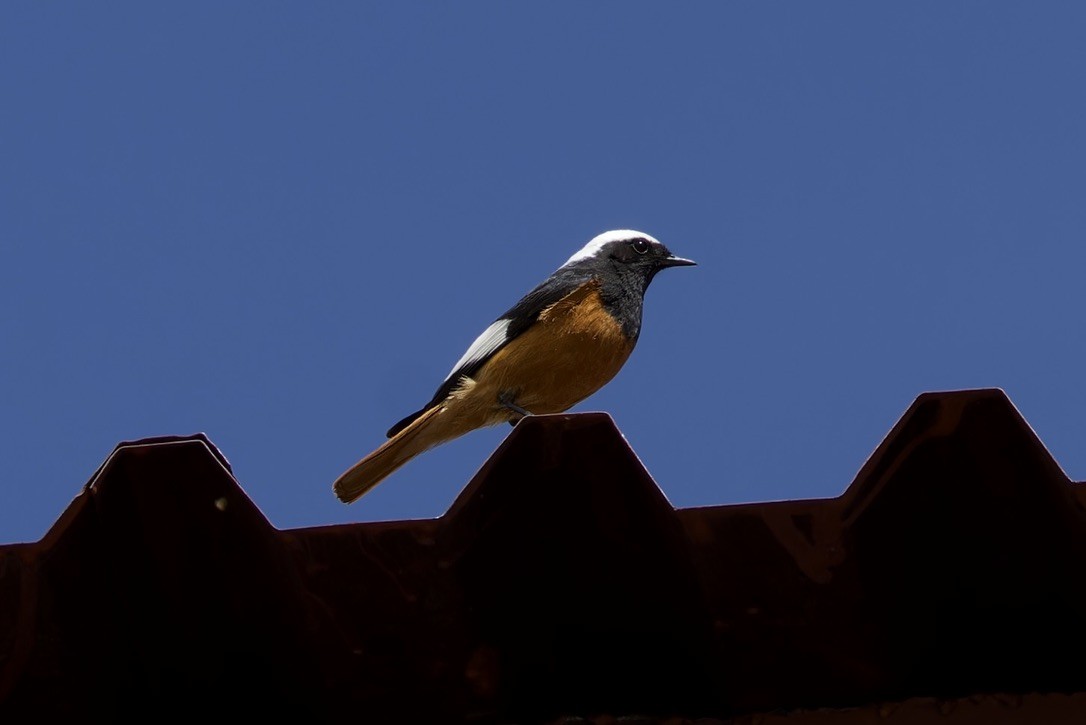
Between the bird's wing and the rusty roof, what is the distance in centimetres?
431

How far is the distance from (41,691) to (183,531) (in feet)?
1.12

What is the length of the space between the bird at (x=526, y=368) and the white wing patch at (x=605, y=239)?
2.11 ft

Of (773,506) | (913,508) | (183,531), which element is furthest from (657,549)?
(183,531)

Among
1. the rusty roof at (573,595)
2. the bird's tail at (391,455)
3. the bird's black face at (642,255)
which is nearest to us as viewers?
the rusty roof at (573,595)

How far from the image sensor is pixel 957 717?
2312mm

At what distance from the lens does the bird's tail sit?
651cm

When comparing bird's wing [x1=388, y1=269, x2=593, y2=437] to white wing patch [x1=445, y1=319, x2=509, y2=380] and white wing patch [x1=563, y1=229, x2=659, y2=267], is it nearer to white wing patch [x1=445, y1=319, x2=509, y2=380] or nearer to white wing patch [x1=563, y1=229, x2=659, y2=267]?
white wing patch [x1=445, y1=319, x2=509, y2=380]

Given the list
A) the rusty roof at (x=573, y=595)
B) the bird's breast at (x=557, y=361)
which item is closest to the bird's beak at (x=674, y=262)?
the bird's breast at (x=557, y=361)

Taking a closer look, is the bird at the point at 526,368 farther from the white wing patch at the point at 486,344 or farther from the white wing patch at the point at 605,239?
the white wing patch at the point at 605,239

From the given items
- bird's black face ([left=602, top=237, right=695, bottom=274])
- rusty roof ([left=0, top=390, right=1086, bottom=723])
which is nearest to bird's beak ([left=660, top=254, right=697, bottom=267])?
bird's black face ([left=602, top=237, right=695, bottom=274])

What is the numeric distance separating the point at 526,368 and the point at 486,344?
34 cm

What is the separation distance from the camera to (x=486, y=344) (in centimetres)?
677

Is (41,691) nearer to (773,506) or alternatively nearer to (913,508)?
(773,506)

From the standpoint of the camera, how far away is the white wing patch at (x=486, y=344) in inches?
263
